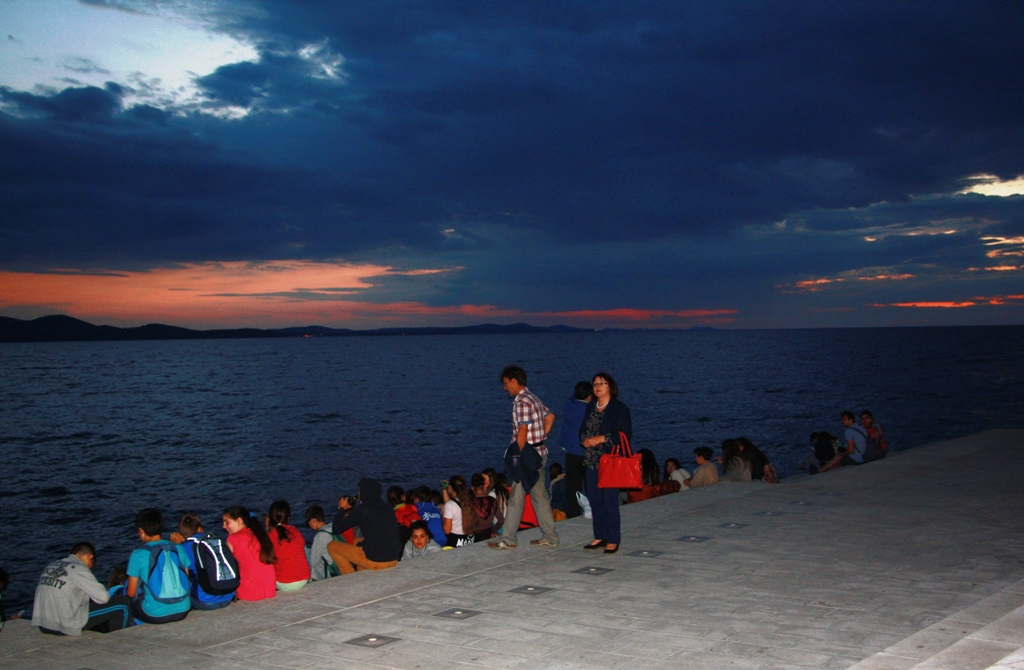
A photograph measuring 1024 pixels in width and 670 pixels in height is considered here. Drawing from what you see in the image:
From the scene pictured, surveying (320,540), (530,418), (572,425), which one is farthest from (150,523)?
(572,425)

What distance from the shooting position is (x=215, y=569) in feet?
24.7

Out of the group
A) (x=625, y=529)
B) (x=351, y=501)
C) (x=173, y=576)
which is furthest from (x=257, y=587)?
(x=625, y=529)

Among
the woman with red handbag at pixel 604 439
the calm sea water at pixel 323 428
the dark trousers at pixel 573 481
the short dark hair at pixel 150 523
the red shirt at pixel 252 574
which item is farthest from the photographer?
the calm sea water at pixel 323 428

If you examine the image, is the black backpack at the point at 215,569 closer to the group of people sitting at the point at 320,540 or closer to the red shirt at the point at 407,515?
the group of people sitting at the point at 320,540

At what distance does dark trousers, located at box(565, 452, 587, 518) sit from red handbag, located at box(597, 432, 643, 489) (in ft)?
10.4

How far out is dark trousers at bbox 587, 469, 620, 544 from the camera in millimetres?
9133

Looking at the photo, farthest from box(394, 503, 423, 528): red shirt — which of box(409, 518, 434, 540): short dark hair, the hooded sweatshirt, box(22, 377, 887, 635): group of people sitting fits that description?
the hooded sweatshirt

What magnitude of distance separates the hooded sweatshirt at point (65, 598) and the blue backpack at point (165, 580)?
41cm

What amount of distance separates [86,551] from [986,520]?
10.1m

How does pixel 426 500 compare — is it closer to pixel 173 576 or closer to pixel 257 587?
pixel 257 587

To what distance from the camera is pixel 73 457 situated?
40.1 m

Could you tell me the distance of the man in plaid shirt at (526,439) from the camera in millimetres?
9234

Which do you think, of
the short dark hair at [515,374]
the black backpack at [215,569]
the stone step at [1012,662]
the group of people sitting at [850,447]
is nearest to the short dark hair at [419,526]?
the short dark hair at [515,374]

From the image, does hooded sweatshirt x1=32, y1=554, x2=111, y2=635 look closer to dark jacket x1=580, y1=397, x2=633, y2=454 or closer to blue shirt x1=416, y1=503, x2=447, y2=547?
blue shirt x1=416, y1=503, x2=447, y2=547
